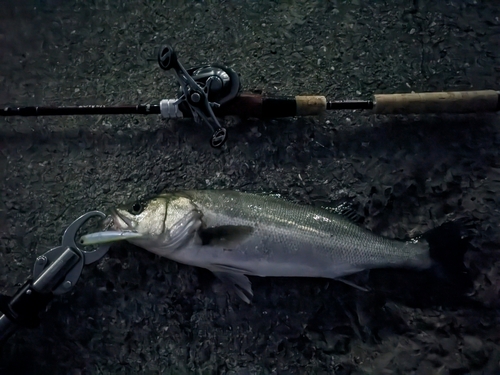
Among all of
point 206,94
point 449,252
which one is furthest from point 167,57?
point 449,252

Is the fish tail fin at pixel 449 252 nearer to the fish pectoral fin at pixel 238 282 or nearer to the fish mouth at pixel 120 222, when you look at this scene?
the fish pectoral fin at pixel 238 282

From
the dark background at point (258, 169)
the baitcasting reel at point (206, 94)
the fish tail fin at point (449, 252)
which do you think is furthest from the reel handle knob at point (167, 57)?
the fish tail fin at point (449, 252)

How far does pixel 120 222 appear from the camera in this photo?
1762mm

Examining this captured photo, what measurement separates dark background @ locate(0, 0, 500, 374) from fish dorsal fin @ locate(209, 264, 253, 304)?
6cm

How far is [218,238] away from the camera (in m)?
1.71

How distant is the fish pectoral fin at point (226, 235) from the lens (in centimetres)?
171

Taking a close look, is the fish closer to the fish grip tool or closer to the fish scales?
the fish scales

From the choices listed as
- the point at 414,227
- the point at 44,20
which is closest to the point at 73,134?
the point at 44,20

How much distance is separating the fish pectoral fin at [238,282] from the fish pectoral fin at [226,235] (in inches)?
5.8

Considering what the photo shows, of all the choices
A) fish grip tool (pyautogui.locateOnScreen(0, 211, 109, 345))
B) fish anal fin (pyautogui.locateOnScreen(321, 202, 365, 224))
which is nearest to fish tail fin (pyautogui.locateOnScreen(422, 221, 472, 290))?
fish anal fin (pyautogui.locateOnScreen(321, 202, 365, 224))

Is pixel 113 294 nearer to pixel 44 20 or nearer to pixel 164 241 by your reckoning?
pixel 164 241

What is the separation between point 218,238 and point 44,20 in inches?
59.5

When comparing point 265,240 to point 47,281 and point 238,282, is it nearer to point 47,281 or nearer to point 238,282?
point 238,282

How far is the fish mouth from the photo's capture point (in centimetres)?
175
